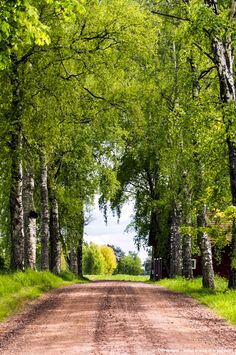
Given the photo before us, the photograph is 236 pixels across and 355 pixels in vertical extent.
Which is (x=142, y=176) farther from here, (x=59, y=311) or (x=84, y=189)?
(x=59, y=311)

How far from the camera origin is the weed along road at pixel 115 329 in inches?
369

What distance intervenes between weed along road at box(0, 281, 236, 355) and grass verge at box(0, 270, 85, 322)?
51cm

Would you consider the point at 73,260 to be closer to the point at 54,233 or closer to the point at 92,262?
the point at 54,233

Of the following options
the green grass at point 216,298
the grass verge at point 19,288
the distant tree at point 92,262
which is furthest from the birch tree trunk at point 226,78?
the distant tree at point 92,262

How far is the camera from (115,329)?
449 inches

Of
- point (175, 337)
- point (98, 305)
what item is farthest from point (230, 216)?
point (175, 337)

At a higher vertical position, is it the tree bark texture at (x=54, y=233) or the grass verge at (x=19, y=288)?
the tree bark texture at (x=54, y=233)

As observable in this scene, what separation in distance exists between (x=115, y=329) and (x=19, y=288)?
7.76 metres

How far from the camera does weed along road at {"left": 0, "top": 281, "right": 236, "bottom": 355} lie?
9383mm

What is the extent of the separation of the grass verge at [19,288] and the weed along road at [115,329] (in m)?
0.51

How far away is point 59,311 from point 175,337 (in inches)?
199

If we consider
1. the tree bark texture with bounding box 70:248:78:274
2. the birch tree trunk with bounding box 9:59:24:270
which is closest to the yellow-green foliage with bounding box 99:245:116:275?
the tree bark texture with bounding box 70:248:78:274

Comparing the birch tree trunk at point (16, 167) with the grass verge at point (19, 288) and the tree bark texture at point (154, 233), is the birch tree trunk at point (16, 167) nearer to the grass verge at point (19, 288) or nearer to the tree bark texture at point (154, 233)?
the grass verge at point (19, 288)

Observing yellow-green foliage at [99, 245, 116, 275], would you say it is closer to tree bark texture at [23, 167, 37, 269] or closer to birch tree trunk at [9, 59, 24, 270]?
tree bark texture at [23, 167, 37, 269]
